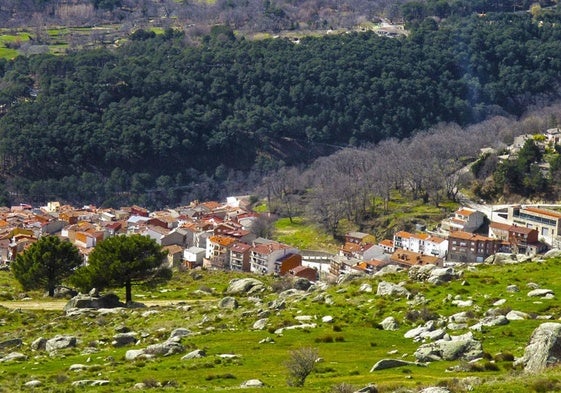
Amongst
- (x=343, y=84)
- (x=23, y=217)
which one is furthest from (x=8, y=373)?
(x=343, y=84)

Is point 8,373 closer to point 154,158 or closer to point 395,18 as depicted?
point 154,158

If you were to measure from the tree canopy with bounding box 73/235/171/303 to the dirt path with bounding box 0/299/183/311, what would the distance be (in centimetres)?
111

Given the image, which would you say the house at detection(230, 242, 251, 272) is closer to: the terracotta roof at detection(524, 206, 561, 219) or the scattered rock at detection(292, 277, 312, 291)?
the terracotta roof at detection(524, 206, 561, 219)

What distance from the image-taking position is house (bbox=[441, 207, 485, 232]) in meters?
67.8

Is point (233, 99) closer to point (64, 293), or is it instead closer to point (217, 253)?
point (217, 253)

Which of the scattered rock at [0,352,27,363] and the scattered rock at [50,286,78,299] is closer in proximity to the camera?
the scattered rock at [0,352,27,363]

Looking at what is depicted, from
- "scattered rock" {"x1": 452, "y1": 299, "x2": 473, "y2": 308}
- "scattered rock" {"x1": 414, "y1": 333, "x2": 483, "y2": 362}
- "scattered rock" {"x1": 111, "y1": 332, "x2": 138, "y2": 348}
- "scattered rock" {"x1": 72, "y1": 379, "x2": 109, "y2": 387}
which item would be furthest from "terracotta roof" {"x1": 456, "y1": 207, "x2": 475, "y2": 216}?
"scattered rock" {"x1": 72, "y1": 379, "x2": 109, "y2": 387}

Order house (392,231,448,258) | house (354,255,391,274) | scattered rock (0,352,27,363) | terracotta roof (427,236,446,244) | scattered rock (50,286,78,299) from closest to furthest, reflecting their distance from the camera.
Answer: scattered rock (0,352,27,363), scattered rock (50,286,78,299), house (354,255,391,274), house (392,231,448,258), terracotta roof (427,236,446,244)

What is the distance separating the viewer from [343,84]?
4973 inches

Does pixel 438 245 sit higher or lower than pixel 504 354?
lower

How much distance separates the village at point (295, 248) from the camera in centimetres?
6328

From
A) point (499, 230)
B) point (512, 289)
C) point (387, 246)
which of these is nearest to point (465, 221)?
point (499, 230)

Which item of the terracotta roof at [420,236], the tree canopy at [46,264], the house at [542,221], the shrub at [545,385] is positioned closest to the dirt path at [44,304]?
the tree canopy at [46,264]

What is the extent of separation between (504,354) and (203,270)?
4242cm
